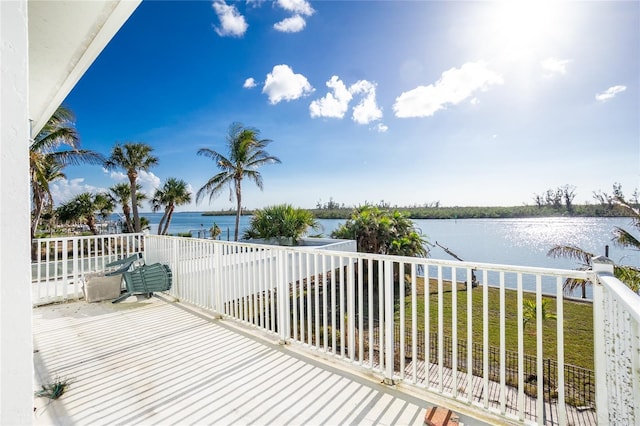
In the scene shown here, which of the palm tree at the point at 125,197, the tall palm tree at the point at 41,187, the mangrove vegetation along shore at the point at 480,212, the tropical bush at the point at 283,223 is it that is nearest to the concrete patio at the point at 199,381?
the tropical bush at the point at 283,223

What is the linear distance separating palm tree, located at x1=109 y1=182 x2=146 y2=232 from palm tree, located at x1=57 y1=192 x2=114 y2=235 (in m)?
0.93

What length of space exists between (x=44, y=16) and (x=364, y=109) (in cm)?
1641

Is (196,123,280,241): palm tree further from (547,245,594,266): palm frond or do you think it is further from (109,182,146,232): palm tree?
(547,245,594,266): palm frond

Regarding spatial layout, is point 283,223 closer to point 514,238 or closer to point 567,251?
point 567,251

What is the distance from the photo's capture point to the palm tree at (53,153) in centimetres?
825

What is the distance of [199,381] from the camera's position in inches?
92.5

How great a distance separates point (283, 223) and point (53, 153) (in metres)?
9.41

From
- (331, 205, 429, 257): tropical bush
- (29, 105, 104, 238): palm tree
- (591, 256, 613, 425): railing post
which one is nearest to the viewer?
(591, 256, 613, 425): railing post

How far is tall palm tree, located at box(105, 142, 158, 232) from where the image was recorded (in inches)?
593

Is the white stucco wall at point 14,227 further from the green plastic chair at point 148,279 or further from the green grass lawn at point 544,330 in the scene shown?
the green grass lawn at point 544,330

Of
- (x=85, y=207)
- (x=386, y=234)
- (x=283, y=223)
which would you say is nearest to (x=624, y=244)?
(x=386, y=234)

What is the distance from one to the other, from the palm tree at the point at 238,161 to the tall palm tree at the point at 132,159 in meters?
4.30

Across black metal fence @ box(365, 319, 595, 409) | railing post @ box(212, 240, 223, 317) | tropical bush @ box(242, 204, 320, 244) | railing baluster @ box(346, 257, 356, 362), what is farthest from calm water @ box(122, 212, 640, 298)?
railing baluster @ box(346, 257, 356, 362)

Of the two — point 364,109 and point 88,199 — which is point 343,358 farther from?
point 88,199
